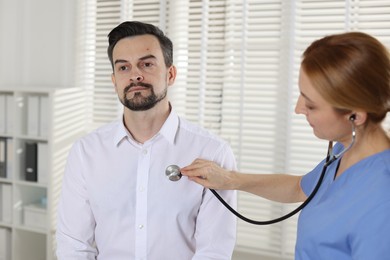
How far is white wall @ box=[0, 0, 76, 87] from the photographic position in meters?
3.13

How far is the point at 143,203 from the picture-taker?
1.58 m

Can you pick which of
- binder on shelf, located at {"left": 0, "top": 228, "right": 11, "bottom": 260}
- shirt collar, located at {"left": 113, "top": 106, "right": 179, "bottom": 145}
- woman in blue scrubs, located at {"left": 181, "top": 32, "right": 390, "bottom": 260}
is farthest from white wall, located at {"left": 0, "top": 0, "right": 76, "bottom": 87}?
woman in blue scrubs, located at {"left": 181, "top": 32, "right": 390, "bottom": 260}

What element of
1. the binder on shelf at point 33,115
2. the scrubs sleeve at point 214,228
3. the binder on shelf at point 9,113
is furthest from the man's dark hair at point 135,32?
the binder on shelf at point 9,113

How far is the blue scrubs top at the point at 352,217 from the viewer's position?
97 cm

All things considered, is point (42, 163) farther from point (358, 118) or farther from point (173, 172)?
point (358, 118)

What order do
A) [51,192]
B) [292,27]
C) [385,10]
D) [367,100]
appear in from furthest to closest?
[51,192]
[292,27]
[385,10]
[367,100]

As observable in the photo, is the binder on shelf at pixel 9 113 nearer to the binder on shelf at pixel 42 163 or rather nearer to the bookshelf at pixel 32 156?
the bookshelf at pixel 32 156

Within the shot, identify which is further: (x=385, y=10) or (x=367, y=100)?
(x=385, y=10)

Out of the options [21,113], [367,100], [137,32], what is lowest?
[21,113]

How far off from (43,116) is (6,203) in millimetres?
601

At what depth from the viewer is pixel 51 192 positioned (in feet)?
9.32

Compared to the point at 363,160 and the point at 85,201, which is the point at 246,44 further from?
the point at 363,160

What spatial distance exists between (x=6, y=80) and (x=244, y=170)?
168cm

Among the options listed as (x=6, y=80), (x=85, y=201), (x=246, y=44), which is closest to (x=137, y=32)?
(x=85, y=201)
